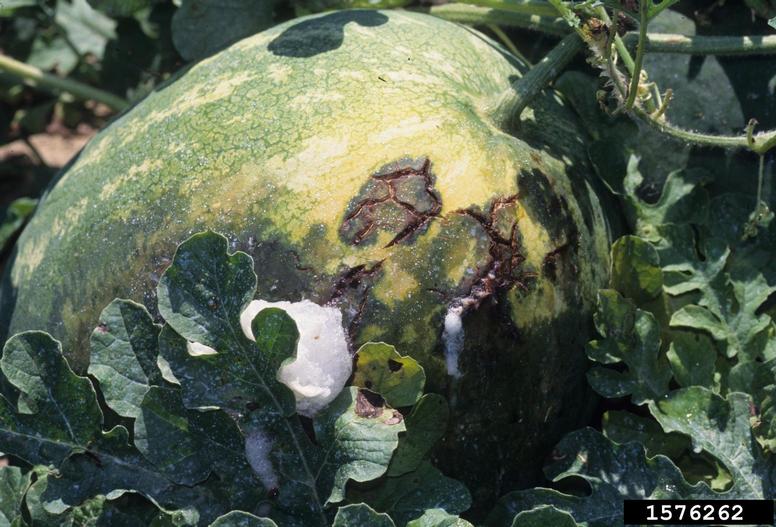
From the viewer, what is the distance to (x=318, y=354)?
1.68 metres

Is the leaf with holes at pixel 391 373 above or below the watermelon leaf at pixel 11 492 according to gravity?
above

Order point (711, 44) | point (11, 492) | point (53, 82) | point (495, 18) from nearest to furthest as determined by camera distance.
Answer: point (11, 492) < point (711, 44) < point (495, 18) < point (53, 82)

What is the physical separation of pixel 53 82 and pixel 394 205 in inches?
62.0

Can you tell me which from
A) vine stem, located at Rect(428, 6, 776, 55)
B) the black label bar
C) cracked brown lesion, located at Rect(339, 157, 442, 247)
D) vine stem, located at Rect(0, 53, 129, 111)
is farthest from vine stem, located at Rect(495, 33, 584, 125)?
vine stem, located at Rect(0, 53, 129, 111)

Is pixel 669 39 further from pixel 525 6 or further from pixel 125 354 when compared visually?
pixel 125 354

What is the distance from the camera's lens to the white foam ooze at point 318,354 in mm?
1677

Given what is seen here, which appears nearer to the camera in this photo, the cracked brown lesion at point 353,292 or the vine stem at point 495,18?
the cracked brown lesion at point 353,292

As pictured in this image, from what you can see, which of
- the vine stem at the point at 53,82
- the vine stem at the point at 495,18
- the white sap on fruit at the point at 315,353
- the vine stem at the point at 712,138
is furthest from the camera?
the vine stem at the point at 53,82

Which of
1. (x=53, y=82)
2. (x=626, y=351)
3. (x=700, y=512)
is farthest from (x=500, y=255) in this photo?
(x=53, y=82)

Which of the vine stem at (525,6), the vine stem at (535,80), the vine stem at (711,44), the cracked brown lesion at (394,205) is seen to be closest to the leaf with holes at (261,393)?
the cracked brown lesion at (394,205)

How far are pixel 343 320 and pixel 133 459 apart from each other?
43cm

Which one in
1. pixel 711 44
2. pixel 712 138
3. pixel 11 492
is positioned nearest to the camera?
pixel 11 492

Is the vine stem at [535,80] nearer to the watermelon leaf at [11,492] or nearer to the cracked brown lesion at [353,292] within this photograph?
the cracked brown lesion at [353,292]

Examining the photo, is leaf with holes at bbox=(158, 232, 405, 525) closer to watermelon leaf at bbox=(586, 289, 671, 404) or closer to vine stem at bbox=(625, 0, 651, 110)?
watermelon leaf at bbox=(586, 289, 671, 404)
